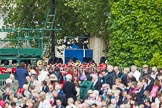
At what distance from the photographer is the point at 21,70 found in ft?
118

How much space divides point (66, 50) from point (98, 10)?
324cm

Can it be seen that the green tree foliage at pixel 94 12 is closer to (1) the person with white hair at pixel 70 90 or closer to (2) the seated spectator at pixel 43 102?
(1) the person with white hair at pixel 70 90

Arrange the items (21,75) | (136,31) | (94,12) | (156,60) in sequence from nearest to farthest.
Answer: (21,75), (156,60), (136,31), (94,12)

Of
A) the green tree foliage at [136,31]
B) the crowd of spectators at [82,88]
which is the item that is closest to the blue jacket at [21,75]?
the crowd of spectators at [82,88]

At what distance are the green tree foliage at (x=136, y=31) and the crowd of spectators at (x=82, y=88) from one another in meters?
4.84

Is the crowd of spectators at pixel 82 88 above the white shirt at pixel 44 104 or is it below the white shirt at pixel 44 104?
above

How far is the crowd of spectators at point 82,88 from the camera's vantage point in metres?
28.9

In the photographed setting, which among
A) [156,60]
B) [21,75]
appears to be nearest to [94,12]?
[156,60]

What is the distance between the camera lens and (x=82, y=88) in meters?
32.8

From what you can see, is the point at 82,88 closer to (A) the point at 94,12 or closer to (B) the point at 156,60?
(B) the point at 156,60

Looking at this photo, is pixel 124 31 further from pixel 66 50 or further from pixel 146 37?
pixel 66 50

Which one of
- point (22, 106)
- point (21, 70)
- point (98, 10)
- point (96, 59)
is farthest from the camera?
point (96, 59)

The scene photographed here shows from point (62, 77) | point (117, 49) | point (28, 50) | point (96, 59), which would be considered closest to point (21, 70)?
point (62, 77)

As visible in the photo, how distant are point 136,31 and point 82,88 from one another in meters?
9.17
